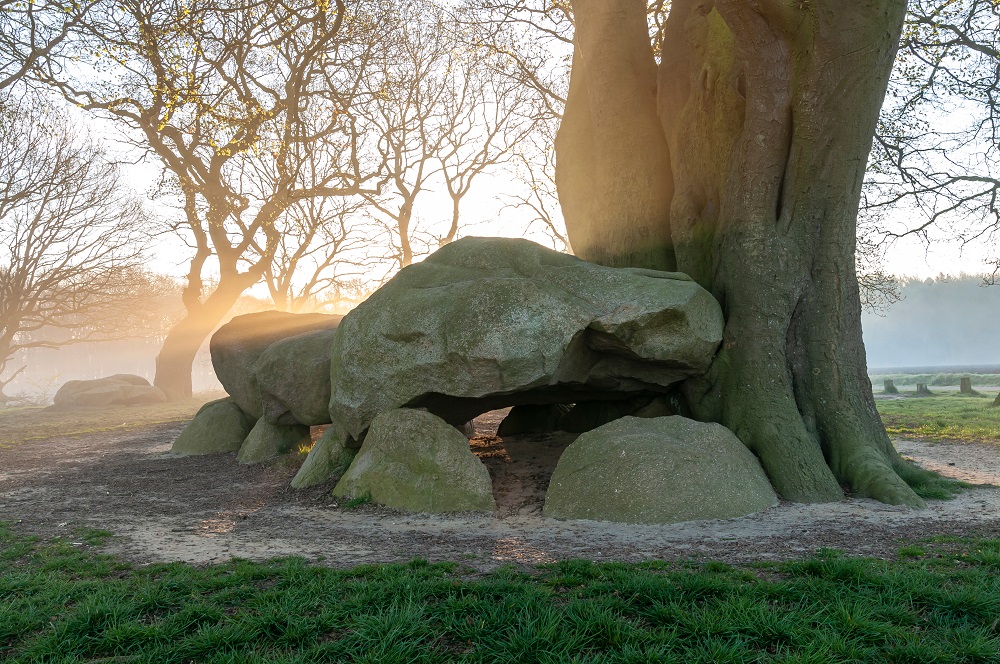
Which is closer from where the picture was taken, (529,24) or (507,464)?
(507,464)

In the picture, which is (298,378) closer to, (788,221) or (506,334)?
(506,334)

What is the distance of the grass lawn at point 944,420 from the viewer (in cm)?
1277

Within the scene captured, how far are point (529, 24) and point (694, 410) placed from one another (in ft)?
38.3

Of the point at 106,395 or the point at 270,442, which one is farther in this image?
the point at 106,395

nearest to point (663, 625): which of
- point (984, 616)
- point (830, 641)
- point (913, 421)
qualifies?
point (830, 641)

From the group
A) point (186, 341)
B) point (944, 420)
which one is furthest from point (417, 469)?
point (186, 341)

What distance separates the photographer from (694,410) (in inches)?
346

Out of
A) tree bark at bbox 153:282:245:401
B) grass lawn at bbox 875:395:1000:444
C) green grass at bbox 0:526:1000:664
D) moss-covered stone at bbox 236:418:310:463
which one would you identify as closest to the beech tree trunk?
green grass at bbox 0:526:1000:664

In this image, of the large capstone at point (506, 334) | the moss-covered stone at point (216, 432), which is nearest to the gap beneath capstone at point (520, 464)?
Result: the large capstone at point (506, 334)

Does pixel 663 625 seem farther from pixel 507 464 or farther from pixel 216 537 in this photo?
pixel 507 464

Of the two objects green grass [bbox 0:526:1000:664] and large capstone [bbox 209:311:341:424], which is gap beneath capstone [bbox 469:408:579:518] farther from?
large capstone [bbox 209:311:341:424]

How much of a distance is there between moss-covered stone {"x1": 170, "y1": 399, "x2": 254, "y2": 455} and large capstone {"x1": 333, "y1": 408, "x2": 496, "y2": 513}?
17.8 ft

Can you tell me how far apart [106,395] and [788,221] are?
27.8m

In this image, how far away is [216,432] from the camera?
1241 centimetres
